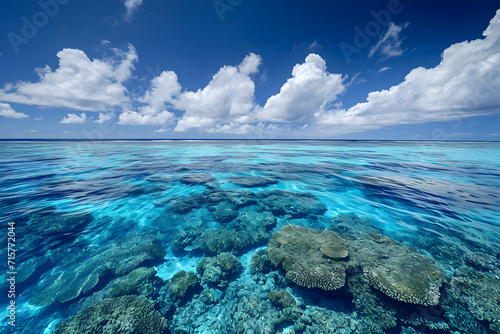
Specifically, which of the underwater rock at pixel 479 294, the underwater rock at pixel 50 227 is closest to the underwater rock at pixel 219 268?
the underwater rock at pixel 50 227

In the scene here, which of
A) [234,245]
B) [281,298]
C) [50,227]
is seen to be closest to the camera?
[281,298]

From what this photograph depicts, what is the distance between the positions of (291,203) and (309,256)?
4.96 meters

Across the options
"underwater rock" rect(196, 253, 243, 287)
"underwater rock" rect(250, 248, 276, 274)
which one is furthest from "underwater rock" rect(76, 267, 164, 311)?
"underwater rock" rect(250, 248, 276, 274)

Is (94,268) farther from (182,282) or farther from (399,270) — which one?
(399,270)

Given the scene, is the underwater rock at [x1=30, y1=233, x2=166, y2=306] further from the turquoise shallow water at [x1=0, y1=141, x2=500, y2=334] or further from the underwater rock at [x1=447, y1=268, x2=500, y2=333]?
the underwater rock at [x1=447, y1=268, x2=500, y2=333]

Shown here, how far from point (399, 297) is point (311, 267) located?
2236mm

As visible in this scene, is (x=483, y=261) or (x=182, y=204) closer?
(x=483, y=261)

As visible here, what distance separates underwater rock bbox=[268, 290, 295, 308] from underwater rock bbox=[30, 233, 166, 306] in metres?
4.45

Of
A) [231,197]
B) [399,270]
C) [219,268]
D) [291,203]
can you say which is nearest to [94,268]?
[219,268]

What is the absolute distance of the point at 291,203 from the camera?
1110 cm

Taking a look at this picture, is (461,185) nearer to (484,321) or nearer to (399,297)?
(484,321)

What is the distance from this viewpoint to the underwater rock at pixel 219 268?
18.8 feet

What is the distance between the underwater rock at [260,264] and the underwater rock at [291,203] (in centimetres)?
355

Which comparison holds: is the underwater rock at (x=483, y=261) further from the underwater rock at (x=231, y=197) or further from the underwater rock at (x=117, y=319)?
the underwater rock at (x=117, y=319)
